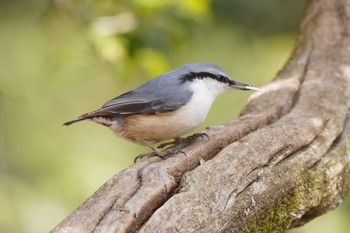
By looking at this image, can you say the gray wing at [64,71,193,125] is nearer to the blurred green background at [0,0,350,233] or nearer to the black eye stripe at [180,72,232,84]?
the black eye stripe at [180,72,232,84]

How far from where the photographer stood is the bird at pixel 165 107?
390cm

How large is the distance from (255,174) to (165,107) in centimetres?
75

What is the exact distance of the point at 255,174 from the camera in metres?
3.38

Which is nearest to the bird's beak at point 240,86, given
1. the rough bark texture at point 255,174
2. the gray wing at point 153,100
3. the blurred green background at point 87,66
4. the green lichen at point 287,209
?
the rough bark texture at point 255,174

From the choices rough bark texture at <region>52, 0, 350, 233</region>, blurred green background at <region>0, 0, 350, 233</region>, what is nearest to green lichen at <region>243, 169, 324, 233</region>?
rough bark texture at <region>52, 0, 350, 233</region>

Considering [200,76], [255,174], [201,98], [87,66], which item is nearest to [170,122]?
[201,98]

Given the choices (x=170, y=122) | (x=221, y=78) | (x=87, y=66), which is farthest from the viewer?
(x=87, y=66)

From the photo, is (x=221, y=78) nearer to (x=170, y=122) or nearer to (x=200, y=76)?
(x=200, y=76)

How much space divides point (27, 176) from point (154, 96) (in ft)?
8.06

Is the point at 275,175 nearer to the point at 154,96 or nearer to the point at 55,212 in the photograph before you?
the point at 154,96

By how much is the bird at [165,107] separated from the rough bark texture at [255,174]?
0.19 metres

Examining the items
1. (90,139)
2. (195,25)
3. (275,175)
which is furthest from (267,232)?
(90,139)

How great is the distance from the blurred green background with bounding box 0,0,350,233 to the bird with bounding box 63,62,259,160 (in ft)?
3.22

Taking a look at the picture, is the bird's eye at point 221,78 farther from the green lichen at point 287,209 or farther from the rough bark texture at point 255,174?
Answer: the green lichen at point 287,209
